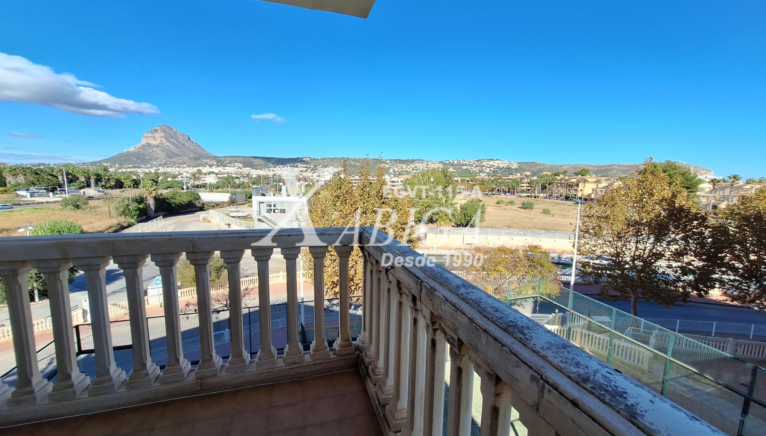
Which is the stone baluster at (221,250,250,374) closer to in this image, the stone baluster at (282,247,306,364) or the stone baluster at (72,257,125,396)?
the stone baluster at (282,247,306,364)

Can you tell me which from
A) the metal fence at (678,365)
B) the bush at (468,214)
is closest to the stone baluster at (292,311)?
the metal fence at (678,365)

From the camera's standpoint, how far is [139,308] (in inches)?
70.4

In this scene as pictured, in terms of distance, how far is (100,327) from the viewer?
1739 mm

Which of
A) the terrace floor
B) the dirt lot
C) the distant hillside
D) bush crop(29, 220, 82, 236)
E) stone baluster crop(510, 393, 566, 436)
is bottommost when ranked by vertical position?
the dirt lot

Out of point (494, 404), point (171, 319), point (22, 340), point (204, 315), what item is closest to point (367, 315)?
point (204, 315)

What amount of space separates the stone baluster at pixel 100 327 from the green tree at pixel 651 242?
54.7 ft

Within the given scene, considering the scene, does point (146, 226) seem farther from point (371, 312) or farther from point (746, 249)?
point (746, 249)

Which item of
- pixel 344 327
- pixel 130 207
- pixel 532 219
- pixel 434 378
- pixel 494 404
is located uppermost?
pixel 494 404

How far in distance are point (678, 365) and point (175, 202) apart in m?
47.6

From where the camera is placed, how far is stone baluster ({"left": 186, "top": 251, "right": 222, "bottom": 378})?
1817mm

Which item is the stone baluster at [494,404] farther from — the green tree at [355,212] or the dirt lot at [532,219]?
the dirt lot at [532,219]

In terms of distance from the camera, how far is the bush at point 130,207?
28.4 meters

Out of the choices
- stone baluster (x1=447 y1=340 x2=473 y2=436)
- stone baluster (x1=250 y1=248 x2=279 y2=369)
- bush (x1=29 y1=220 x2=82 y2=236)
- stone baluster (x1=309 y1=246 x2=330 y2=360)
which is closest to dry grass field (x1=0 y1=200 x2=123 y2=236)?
bush (x1=29 y1=220 x2=82 y2=236)

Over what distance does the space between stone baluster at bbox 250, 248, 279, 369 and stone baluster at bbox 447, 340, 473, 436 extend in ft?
3.97
